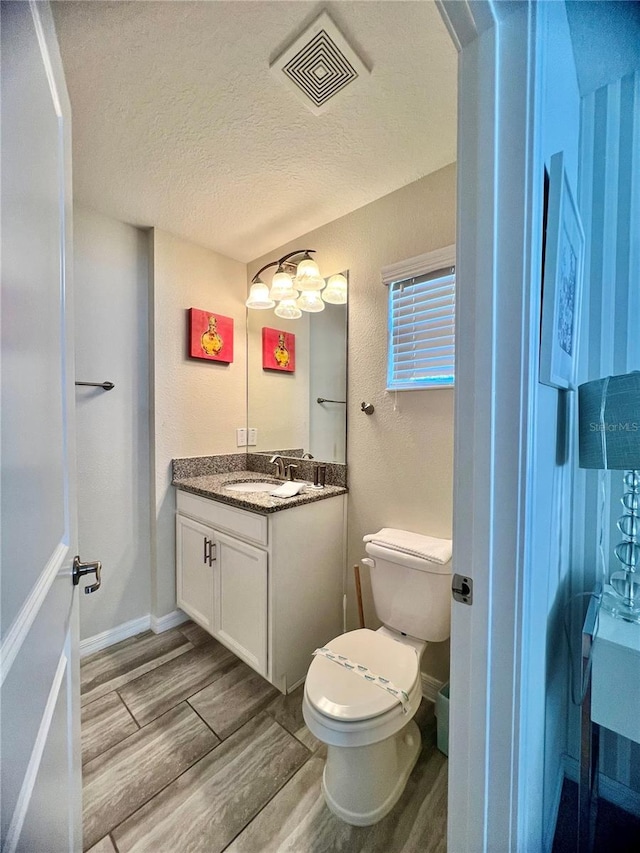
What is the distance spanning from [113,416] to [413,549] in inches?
67.7

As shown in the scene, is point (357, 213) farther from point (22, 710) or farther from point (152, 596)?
Result: point (152, 596)

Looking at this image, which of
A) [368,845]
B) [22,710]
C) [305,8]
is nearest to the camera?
[22,710]

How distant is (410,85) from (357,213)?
69 cm

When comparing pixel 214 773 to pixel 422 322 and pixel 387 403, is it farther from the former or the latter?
pixel 422 322

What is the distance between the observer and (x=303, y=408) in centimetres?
211

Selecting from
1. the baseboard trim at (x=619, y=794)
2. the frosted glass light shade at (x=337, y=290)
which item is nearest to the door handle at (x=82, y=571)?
the frosted glass light shade at (x=337, y=290)

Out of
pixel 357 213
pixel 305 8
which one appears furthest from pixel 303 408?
pixel 305 8

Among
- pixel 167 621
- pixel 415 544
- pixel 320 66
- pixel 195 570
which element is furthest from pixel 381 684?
pixel 320 66

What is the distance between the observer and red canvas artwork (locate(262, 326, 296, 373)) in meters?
2.20

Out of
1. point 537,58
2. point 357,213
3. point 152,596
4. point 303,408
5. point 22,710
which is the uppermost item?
point 357,213

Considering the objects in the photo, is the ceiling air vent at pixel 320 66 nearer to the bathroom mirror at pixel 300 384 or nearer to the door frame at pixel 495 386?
the door frame at pixel 495 386

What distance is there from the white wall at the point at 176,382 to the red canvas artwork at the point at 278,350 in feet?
0.85

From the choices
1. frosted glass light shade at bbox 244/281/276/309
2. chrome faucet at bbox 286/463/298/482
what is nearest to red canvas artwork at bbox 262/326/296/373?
frosted glass light shade at bbox 244/281/276/309

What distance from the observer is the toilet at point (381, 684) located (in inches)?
40.1
